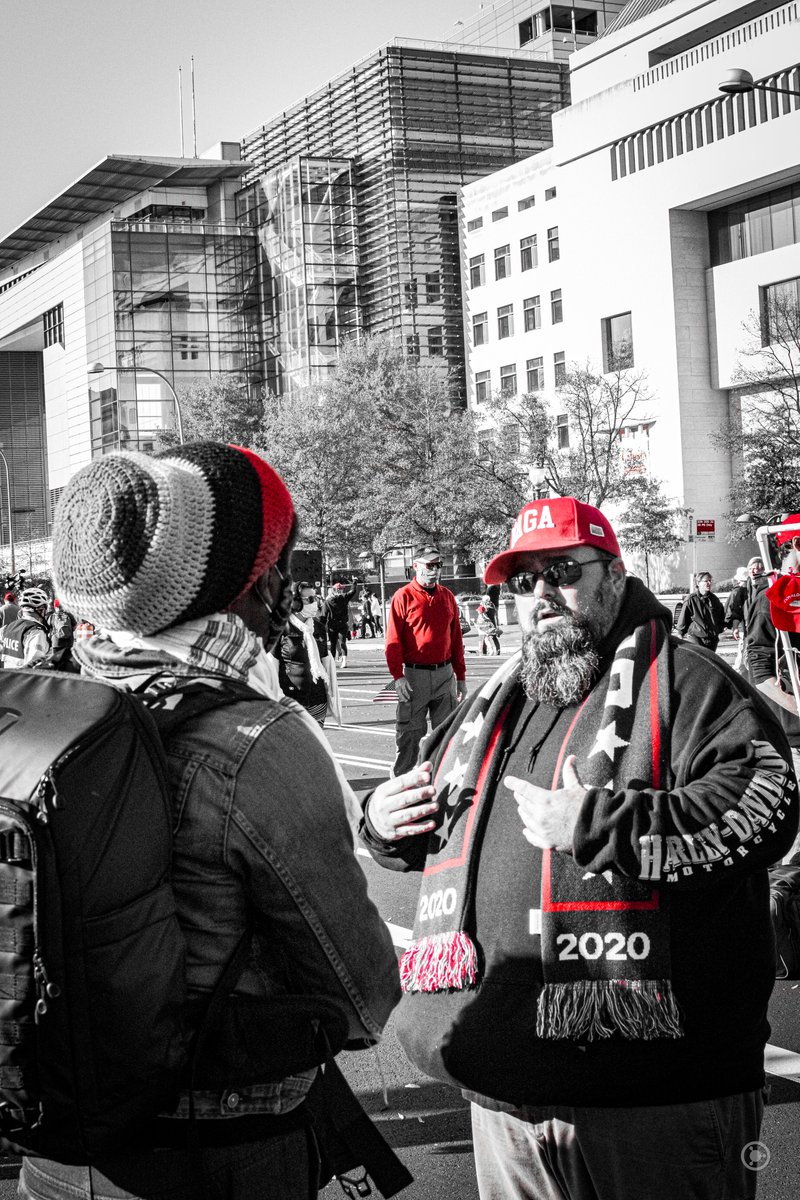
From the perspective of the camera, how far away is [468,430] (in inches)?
1984

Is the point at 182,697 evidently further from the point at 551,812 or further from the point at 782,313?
the point at 782,313

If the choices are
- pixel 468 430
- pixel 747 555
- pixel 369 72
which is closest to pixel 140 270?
pixel 369 72

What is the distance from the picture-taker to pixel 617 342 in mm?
55781

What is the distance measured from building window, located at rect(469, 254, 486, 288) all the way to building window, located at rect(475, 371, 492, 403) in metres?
4.87

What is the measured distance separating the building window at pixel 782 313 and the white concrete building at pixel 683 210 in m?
0.46

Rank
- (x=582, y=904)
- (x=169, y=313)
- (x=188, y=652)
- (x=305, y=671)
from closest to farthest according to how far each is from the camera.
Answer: (x=188, y=652), (x=582, y=904), (x=305, y=671), (x=169, y=313)

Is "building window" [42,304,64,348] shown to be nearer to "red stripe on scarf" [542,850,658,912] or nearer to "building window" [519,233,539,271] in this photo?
"building window" [519,233,539,271]

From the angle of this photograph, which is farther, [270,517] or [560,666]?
[560,666]

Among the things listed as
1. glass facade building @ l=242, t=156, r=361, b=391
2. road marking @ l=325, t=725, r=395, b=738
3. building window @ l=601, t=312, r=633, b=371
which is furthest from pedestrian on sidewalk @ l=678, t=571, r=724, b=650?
glass facade building @ l=242, t=156, r=361, b=391

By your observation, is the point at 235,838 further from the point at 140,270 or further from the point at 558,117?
the point at 140,270

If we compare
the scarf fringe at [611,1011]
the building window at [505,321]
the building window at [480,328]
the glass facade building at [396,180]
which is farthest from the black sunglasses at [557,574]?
the glass facade building at [396,180]

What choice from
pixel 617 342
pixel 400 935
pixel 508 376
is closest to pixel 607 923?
pixel 400 935

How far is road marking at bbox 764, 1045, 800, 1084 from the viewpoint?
484 centimetres

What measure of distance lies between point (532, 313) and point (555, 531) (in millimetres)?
66828
